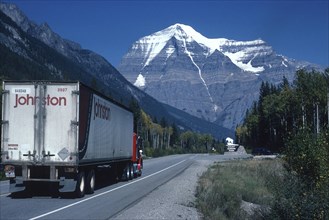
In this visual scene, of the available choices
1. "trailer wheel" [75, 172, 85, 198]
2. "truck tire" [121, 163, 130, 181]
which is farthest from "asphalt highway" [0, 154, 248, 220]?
"truck tire" [121, 163, 130, 181]

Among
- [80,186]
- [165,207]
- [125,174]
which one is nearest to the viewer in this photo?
[165,207]

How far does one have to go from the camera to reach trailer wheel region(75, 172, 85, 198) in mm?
21741

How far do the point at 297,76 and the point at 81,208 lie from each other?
5822cm

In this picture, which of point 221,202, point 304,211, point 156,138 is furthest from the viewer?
point 156,138

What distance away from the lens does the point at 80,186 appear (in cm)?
Answer: 2197

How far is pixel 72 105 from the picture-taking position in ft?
68.2

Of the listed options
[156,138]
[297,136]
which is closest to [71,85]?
[297,136]

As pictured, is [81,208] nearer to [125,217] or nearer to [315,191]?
[125,217]

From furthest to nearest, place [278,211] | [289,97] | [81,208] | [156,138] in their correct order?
[156,138]
[289,97]
[81,208]
[278,211]

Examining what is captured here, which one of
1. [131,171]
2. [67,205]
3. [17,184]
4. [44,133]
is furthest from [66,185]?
[131,171]

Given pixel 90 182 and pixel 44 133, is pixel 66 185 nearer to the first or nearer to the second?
pixel 44 133

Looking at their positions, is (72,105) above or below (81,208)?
above

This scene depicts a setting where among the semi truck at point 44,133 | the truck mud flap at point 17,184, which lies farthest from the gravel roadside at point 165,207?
the truck mud flap at point 17,184

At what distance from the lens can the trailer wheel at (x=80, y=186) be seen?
2174 centimetres
